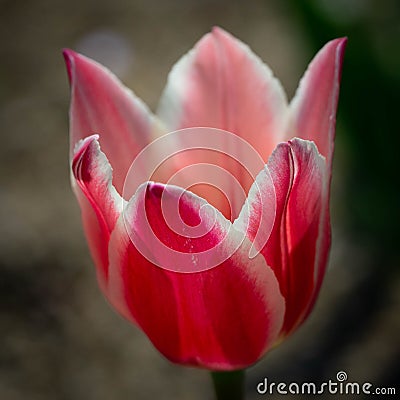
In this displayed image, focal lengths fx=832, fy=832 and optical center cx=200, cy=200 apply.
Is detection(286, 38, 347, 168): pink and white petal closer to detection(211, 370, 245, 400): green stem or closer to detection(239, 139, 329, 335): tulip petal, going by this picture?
detection(239, 139, 329, 335): tulip petal

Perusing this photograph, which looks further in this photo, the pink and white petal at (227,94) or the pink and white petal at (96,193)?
the pink and white petal at (227,94)

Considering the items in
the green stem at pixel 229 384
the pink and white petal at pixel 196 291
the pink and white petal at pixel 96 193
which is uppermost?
the pink and white petal at pixel 96 193

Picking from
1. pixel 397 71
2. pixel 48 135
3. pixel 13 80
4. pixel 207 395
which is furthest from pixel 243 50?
pixel 13 80

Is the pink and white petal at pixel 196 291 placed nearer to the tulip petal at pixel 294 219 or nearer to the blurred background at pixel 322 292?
the tulip petal at pixel 294 219

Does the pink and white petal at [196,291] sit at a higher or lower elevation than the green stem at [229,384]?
higher
